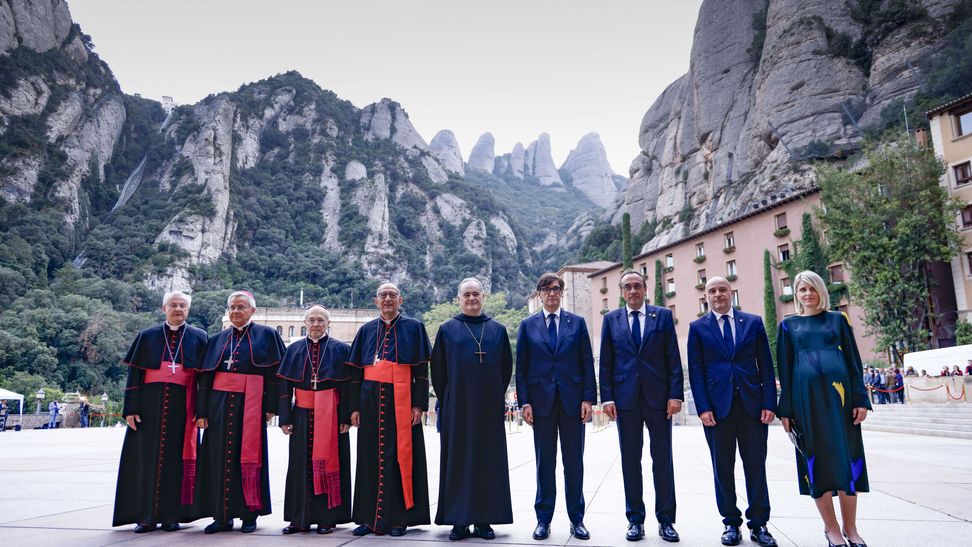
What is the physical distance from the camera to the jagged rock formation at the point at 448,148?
17088cm

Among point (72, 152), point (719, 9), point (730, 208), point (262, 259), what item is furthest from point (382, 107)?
point (730, 208)

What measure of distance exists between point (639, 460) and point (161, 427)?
158 inches

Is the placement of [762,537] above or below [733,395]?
below

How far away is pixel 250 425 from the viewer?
509cm

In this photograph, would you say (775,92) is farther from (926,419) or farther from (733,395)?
(733,395)

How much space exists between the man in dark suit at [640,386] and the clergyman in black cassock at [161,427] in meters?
3.60

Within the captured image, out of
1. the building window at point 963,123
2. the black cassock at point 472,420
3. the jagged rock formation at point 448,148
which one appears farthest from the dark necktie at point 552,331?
the jagged rock formation at point 448,148

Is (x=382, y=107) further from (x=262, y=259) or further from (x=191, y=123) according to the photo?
(x=262, y=259)

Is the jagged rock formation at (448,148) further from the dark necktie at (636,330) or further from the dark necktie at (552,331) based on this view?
the dark necktie at (636,330)

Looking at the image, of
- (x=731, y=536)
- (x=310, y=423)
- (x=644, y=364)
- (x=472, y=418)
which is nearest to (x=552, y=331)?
(x=644, y=364)

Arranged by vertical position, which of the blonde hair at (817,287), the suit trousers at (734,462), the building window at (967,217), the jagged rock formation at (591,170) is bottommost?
the suit trousers at (734,462)

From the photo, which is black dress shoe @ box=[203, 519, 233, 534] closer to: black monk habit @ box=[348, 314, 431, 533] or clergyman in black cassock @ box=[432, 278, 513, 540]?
black monk habit @ box=[348, 314, 431, 533]

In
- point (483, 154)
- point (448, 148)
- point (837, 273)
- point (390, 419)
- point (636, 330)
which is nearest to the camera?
point (636, 330)

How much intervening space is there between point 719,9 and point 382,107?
86403mm
